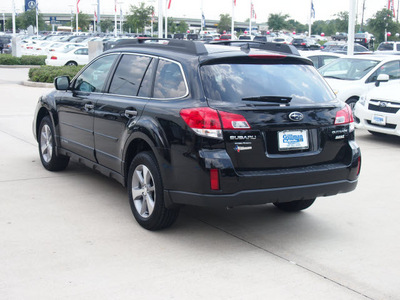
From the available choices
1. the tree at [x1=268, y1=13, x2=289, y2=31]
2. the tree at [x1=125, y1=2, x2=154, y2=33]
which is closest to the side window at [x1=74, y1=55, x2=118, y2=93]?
the tree at [x1=125, y1=2, x2=154, y2=33]

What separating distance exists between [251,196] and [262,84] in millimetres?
1057

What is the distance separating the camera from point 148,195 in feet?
17.9

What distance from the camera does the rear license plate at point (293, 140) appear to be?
507 centimetres

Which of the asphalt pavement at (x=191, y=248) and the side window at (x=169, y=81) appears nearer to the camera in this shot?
the asphalt pavement at (x=191, y=248)

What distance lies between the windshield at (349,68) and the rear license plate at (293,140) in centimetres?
873

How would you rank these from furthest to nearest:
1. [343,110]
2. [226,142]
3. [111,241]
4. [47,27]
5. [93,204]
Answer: [47,27] < [93,204] < [343,110] < [111,241] < [226,142]

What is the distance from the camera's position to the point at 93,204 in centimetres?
642

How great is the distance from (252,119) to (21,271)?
2.21 m

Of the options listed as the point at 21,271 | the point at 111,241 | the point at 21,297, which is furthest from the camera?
the point at 111,241

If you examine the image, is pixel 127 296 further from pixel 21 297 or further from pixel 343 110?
pixel 343 110

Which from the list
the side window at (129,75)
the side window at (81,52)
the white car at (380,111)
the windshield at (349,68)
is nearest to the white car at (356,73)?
the windshield at (349,68)

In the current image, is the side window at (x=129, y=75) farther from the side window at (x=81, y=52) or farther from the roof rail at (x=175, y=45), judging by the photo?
the side window at (x=81, y=52)

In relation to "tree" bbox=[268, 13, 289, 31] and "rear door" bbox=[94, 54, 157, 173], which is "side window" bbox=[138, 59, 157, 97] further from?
"tree" bbox=[268, 13, 289, 31]

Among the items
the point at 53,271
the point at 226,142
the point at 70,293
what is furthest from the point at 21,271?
the point at 226,142
